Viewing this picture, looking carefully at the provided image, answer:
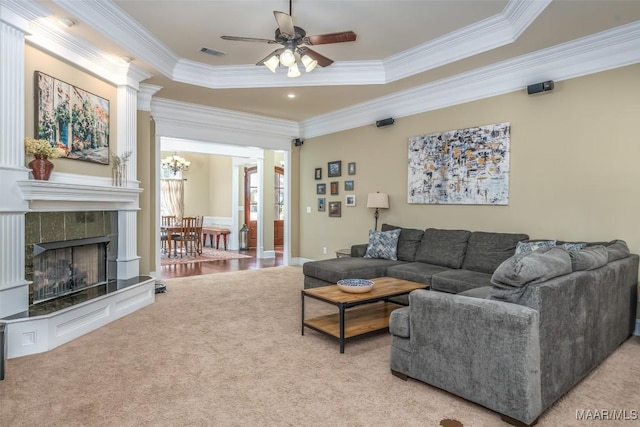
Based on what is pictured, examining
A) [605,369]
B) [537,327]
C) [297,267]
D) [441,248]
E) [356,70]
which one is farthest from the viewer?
[297,267]

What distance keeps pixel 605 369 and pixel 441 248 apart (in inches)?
85.4

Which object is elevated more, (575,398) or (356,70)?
(356,70)

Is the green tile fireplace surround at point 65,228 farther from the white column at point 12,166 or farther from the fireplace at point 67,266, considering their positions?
the white column at point 12,166

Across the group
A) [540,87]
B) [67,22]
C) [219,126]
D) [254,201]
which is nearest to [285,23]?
[67,22]

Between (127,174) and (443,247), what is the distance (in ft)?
13.2

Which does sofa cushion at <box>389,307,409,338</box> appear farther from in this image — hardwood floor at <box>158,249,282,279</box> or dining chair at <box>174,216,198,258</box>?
dining chair at <box>174,216,198,258</box>

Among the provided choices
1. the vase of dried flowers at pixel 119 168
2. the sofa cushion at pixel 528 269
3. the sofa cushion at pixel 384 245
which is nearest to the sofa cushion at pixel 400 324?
the sofa cushion at pixel 528 269

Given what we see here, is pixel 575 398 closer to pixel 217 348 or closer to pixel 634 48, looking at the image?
pixel 217 348

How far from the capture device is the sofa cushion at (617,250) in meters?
2.97

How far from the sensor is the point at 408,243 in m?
5.23

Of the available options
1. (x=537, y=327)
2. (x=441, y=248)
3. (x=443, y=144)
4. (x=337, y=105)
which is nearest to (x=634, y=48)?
(x=443, y=144)

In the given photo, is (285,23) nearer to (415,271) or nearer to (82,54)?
(82,54)

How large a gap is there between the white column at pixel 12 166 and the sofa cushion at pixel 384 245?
3.90 metres

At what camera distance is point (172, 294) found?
203 inches
